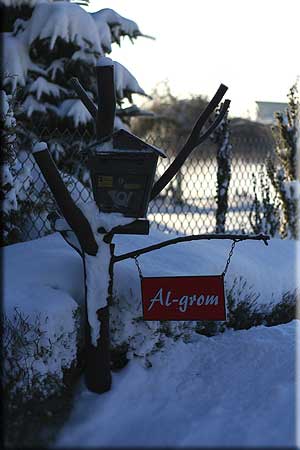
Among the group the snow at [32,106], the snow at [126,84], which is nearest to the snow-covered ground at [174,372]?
the snow at [32,106]

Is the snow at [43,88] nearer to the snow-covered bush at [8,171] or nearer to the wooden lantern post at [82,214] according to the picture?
the snow-covered bush at [8,171]

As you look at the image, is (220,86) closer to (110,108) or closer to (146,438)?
(110,108)

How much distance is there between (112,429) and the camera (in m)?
2.71

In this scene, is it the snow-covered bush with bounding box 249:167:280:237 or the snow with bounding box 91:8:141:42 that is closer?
the snow-covered bush with bounding box 249:167:280:237

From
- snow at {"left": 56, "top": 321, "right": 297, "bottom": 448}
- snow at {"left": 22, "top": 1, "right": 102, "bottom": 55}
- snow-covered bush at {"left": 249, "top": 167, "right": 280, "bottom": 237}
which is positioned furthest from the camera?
snow at {"left": 22, "top": 1, "right": 102, "bottom": 55}

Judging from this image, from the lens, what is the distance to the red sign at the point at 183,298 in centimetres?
314

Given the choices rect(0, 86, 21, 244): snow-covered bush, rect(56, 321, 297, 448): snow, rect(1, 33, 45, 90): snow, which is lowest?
rect(56, 321, 297, 448): snow

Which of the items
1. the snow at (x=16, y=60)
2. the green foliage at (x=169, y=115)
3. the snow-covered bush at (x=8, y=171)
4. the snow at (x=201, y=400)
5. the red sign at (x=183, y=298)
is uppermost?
the snow at (x=16, y=60)

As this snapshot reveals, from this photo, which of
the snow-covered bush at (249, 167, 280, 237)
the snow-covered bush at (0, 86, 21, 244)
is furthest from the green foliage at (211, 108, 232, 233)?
the snow-covered bush at (0, 86, 21, 244)

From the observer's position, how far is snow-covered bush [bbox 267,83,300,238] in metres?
7.07

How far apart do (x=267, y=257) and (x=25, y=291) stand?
243cm

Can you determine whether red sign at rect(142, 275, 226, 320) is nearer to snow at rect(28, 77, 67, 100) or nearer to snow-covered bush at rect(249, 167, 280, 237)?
snow-covered bush at rect(249, 167, 280, 237)

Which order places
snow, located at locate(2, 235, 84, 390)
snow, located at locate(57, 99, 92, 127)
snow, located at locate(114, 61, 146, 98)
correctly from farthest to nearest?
snow, located at locate(114, 61, 146, 98) < snow, located at locate(57, 99, 92, 127) < snow, located at locate(2, 235, 84, 390)

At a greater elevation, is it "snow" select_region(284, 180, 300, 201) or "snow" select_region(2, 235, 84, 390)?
"snow" select_region(2, 235, 84, 390)
